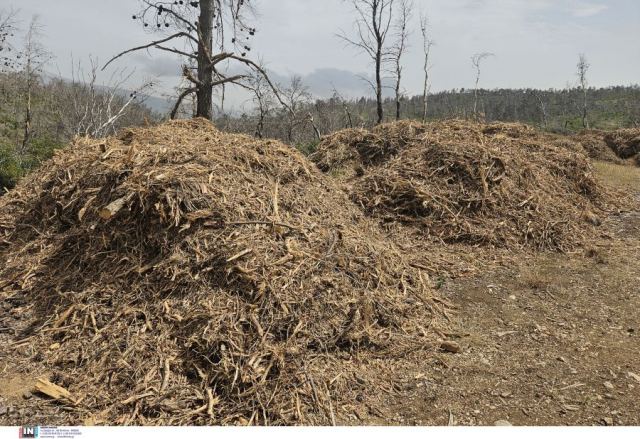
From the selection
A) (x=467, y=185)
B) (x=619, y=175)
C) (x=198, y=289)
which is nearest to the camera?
(x=198, y=289)

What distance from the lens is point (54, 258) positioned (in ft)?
13.4

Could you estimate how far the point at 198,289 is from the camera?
330cm

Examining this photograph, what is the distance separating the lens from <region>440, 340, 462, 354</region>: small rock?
11.5 ft

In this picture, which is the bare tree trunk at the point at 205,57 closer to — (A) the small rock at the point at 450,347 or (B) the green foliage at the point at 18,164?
(B) the green foliage at the point at 18,164

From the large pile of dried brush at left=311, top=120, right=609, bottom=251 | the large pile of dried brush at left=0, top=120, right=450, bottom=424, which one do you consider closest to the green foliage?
the large pile of dried brush at left=0, top=120, right=450, bottom=424

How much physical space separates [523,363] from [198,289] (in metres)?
2.47

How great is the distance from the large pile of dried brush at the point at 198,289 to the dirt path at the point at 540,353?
361 millimetres

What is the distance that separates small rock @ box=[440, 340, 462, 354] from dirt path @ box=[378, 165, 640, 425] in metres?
0.05

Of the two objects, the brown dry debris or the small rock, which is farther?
the brown dry debris

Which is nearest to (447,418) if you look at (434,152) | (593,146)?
(434,152)

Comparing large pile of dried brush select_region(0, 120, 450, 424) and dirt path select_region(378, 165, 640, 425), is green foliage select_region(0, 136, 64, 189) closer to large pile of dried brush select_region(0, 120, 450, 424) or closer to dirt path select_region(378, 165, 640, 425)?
large pile of dried brush select_region(0, 120, 450, 424)

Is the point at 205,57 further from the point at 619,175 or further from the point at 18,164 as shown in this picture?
the point at 619,175

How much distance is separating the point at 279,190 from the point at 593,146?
48.3ft

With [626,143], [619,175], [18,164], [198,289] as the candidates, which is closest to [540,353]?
[198,289]
